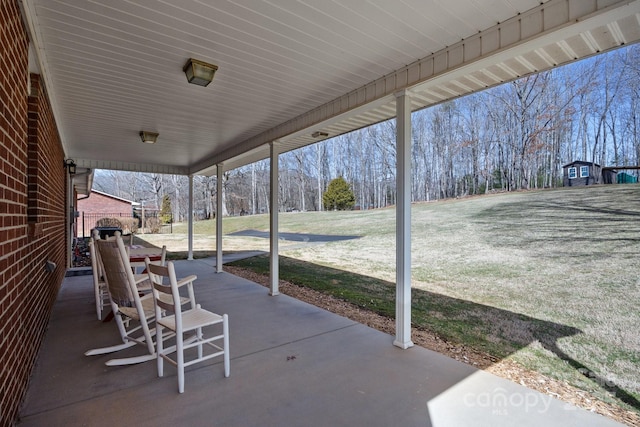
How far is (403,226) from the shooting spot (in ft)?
10.8

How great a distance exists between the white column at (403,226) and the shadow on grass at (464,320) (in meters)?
0.98

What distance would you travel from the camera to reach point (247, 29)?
246 cm

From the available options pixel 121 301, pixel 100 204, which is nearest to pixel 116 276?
pixel 121 301

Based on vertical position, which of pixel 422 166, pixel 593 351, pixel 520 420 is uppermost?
pixel 422 166

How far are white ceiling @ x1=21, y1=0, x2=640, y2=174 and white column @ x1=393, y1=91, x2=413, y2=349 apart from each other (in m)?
0.25

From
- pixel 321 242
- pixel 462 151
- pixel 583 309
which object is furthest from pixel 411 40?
pixel 462 151

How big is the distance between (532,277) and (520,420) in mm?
5992

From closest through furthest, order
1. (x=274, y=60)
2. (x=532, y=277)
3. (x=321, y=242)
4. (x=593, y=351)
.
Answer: (x=274, y=60) → (x=593, y=351) → (x=532, y=277) → (x=321, y=242)

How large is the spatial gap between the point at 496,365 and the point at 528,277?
4935 millimetres

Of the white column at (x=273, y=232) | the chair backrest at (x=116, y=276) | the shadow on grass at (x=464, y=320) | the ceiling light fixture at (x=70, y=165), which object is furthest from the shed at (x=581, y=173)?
the ceiling light fixture at (x=70, y=165)

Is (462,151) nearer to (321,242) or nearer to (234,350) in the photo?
(321,242)

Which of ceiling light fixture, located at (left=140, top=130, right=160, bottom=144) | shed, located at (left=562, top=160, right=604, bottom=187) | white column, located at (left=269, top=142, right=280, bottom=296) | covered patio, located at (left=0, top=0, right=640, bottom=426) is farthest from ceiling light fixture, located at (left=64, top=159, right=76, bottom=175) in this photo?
shed, located at (left=562, top=160, right=604, bottom=187)

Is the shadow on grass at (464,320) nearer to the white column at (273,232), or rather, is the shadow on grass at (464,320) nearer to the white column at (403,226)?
the white column at (403,226)

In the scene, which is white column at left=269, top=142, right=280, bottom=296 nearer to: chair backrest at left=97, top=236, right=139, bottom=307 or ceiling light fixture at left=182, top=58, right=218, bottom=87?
ceiling light fixture at left=182, top=58, right=218, bottom=87
